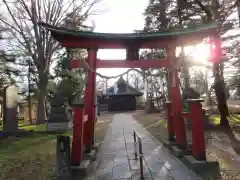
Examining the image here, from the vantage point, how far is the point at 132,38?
687 centimetres

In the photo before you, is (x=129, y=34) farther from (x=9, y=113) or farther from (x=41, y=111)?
(x=41, y=111)

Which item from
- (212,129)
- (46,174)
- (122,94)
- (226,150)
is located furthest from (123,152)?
(122,94)

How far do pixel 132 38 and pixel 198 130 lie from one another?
3.51 metres

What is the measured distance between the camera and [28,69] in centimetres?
2344

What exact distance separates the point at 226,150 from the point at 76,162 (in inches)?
221

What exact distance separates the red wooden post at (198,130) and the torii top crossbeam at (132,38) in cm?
243

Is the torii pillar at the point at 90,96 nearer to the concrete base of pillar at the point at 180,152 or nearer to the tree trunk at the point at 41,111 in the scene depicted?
the concrete base of pillar at the point at 180,152

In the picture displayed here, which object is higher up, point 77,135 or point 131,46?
point 131,46

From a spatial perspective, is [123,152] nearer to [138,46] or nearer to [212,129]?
[138,46]

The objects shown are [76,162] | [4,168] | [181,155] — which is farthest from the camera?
[181,155]

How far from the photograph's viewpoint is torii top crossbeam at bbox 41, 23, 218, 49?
261 inches

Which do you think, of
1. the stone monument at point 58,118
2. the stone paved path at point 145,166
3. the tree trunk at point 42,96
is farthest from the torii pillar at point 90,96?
the tree trunk at point 42,96

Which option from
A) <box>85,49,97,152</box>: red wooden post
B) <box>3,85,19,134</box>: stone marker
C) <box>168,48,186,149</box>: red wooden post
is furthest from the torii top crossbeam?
<box>3,85,19,134</box>: stone marker

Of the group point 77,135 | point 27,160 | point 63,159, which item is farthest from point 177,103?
point 27,160
